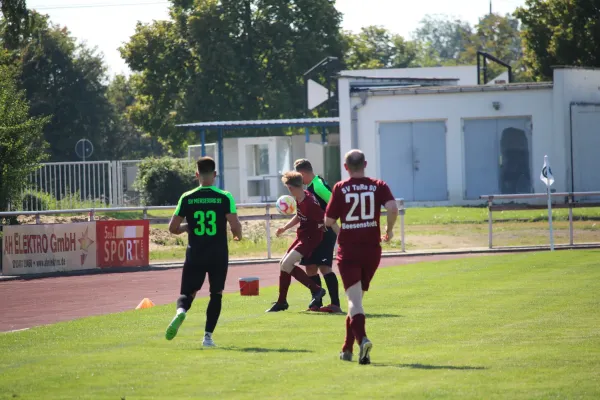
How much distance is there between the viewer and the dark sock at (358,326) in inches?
383

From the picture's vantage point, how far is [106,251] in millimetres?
25359

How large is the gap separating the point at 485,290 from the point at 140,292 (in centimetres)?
668

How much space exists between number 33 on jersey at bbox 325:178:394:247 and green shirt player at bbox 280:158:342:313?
13.9ft

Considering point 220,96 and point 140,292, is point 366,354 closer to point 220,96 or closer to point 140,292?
point 140,292

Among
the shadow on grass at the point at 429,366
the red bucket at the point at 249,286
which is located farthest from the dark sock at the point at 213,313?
the red bucket at the point at 249,286

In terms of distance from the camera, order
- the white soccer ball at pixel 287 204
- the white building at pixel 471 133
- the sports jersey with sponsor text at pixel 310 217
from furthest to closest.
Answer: the white building at pixel 471 133 < the white soccer ball at pixel 287 204 < the sports jersey with sponsor text at pixel 310 217

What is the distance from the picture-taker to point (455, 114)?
4184 centimetres

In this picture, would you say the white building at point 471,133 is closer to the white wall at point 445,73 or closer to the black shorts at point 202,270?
the white wall at point 445,73

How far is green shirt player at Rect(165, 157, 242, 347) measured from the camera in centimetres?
1116

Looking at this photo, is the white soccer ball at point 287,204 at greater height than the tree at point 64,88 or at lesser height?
lesser

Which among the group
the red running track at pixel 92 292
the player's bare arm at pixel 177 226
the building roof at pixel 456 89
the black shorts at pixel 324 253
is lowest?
the red running track at pixel 92 292

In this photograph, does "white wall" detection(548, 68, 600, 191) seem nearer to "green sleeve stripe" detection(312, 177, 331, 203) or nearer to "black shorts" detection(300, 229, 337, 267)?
"black shorts" detection(300, 229, 337, 267)

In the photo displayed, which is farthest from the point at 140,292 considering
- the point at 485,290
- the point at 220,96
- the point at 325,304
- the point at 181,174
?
the point at 220,96

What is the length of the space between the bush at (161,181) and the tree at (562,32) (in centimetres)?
2086
